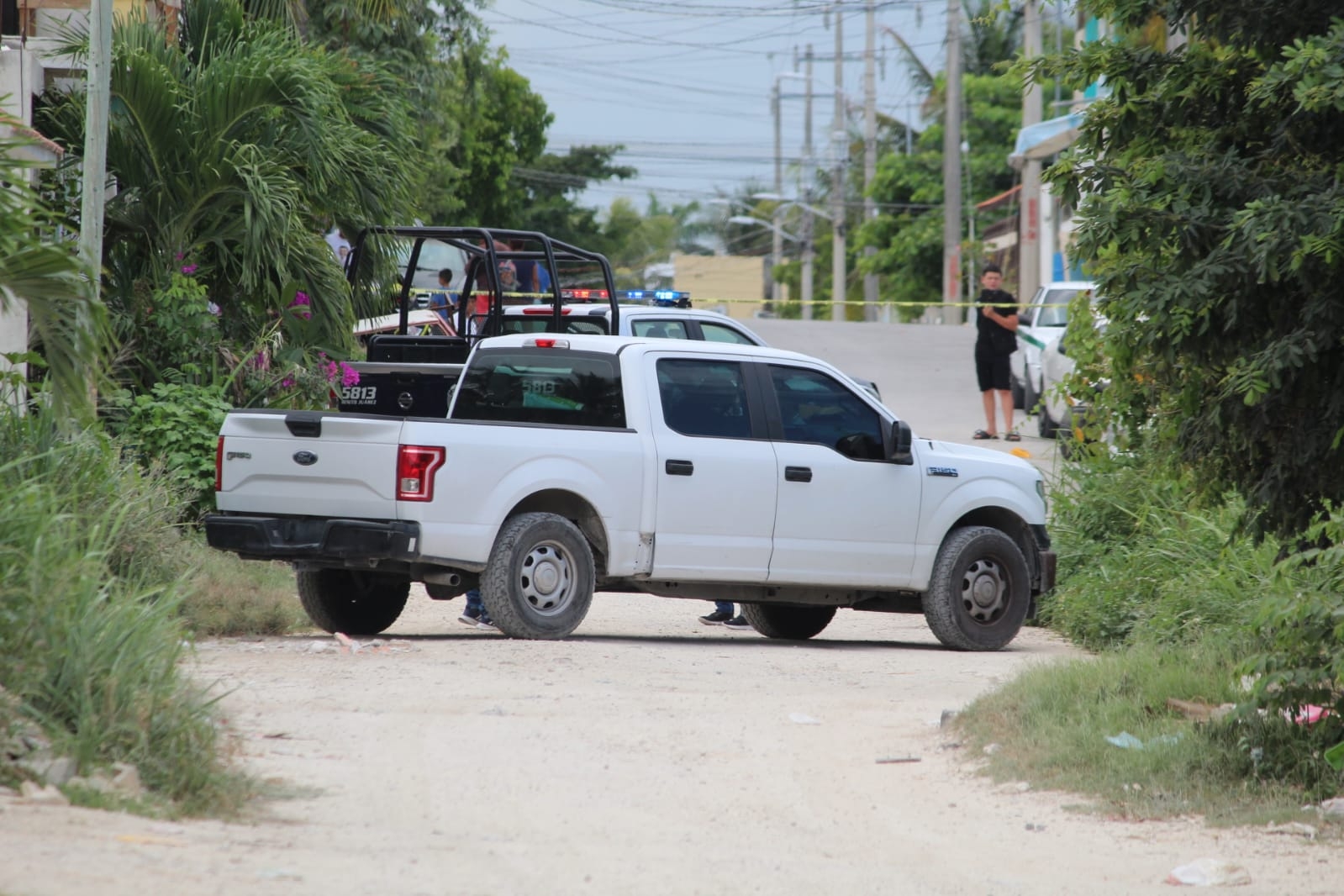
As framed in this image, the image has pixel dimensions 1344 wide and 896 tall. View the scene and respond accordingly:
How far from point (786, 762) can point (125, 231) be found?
8.79m

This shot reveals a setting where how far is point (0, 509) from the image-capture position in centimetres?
675

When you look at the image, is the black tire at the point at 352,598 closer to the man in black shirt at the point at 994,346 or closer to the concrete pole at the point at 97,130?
the concrete pole at the point at 97,130

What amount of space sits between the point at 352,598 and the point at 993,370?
492 inches

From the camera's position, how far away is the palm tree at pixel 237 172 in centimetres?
1378

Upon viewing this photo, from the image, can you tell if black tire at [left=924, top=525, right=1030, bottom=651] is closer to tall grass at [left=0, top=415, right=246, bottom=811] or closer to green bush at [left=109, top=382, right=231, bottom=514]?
green bush at [left=109, top=382, right=231, bottom=514]

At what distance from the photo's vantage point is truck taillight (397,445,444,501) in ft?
32.3

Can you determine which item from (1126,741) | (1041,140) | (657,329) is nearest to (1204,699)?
(1126,741)

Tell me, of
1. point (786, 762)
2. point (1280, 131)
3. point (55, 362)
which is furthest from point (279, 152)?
point (1280, 131)

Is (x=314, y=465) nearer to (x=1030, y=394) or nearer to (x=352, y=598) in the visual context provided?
(x=352, y=598)

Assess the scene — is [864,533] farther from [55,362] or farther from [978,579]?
[55,362]

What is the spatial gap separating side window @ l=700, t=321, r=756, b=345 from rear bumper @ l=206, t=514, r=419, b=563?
7.70 meters

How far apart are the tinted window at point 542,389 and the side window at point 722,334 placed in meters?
6.49

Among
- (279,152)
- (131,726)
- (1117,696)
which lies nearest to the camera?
(131,726)

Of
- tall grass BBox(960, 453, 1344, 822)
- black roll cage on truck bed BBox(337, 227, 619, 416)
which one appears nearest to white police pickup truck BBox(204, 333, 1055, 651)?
black roll cage on truck bed BBox(337, 227, 619, 416)
